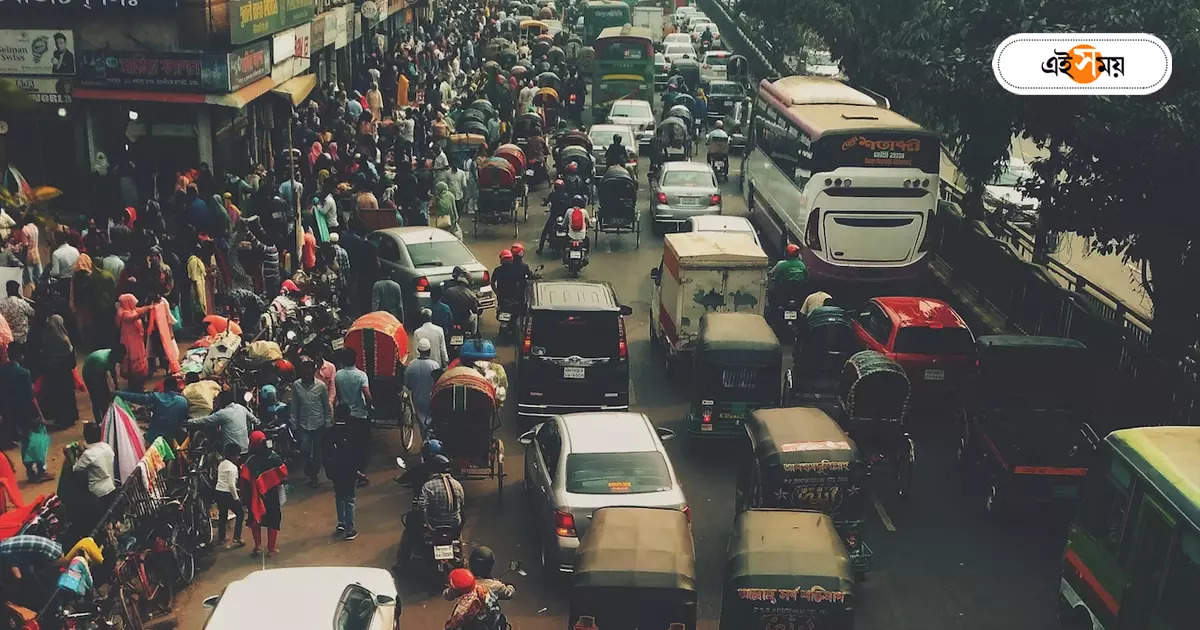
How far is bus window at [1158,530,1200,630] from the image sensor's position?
33.7ft

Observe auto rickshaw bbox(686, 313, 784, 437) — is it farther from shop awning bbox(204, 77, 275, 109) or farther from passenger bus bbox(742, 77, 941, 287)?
shop awning bbox(204, 77, 275, 109)

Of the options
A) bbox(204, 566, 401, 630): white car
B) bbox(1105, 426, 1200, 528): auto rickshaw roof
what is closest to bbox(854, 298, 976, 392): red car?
bbox(1105, 426, 1200, 528): auto rickshaw roof

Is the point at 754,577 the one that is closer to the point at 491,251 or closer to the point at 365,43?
the point at 491,251

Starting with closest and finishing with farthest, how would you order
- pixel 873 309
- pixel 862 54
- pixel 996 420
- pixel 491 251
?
pixel 996 420, pixel 873 309, pixel 491 251, pixel 862 54

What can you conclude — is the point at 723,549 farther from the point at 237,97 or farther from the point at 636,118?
the point at 636,118

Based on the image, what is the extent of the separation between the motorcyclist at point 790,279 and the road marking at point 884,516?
648 centimetres

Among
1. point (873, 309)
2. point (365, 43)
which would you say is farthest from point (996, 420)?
point (365, 43)

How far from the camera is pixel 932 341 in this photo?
1772 centimetres

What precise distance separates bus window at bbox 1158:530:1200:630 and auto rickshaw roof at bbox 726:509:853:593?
2664 millimetres

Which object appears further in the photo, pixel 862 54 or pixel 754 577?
pixel 862 54

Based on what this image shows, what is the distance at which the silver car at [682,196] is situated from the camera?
95.1ft

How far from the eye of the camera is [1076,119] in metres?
16.8

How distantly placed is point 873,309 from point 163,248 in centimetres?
1111

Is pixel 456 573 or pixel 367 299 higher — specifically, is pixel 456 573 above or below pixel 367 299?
above
